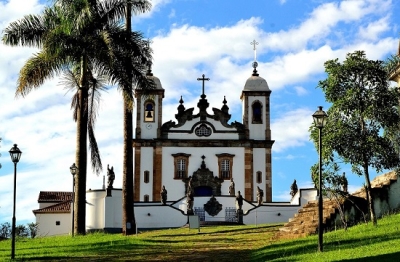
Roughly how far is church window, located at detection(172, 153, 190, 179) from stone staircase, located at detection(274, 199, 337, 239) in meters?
25.1

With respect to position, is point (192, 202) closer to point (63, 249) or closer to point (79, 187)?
point (79, 187)

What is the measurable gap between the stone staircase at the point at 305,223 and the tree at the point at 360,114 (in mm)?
1286

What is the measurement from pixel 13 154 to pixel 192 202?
66.8 ft

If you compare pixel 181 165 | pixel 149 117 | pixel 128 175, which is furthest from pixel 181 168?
pixel 128 175

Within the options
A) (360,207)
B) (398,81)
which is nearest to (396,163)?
(360,207)

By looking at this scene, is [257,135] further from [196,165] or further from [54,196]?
[54,196]

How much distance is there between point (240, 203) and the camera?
38.3 m

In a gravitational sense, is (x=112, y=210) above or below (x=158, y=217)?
above

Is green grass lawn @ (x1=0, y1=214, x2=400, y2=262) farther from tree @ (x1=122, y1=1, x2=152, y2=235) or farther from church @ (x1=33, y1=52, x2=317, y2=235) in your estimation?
church @ (x1=33, y1=52, x2=317, y2=235)

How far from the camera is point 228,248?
62.7 feet

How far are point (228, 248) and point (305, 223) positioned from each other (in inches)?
126

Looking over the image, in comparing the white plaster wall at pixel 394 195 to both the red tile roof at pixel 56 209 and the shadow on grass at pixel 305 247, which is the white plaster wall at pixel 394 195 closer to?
the shadow on grass at pixel 305 247

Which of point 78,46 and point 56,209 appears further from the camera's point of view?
point 56,209

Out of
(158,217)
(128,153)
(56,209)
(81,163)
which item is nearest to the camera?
(81,163)
